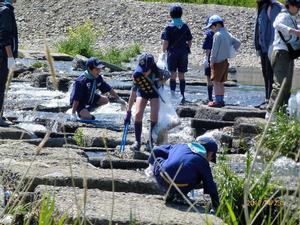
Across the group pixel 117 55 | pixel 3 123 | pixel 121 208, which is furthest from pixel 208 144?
pixel 117 55

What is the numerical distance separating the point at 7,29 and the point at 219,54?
3.70 meters

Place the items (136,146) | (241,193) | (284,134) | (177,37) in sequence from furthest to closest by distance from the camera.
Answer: (177,37), (136,146), (284,134), (241,193)

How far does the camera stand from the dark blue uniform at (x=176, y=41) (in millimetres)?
15211

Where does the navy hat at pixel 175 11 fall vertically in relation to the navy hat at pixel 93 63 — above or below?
above

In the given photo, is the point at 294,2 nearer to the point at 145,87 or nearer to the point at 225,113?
the point at 145,87

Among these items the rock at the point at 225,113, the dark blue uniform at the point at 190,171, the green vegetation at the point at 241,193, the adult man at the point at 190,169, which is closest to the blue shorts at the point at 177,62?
the rock at the point at 225,113

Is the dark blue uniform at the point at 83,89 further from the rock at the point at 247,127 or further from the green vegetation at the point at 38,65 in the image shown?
the green vegetation at the point at 38,65

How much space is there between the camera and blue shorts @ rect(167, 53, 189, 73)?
15.4 metres

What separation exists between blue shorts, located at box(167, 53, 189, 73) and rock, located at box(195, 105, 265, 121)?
7.44 feet

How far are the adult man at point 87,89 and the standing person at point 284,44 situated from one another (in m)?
2.14

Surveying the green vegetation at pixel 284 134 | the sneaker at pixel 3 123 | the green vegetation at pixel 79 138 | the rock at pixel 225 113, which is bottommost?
the rock at pixel 225 113

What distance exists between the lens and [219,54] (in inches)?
542

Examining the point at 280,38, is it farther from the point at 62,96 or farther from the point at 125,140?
the point at 62,96

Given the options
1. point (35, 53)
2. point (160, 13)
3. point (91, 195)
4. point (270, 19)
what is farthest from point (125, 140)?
point (160, 13)
